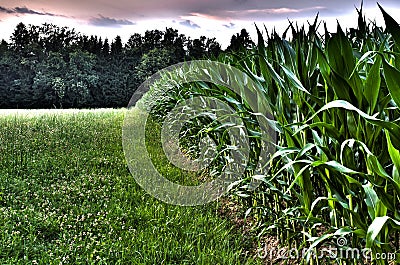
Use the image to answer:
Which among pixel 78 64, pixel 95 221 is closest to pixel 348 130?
pixel 95 221

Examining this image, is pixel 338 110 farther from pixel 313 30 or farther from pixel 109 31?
pixel 109 31

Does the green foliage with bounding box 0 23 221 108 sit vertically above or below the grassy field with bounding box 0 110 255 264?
above

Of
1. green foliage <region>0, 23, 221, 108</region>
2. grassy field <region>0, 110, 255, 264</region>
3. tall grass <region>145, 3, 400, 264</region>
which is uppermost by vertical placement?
green foliage <region>0, 23, 221, 108</region>

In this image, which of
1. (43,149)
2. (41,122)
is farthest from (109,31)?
(43,149)

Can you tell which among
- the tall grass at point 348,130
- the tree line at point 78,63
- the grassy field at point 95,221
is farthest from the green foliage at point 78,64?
the tall grass at point 348,130

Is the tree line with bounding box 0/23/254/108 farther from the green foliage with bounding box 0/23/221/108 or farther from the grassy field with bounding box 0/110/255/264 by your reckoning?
the grassy field with bounding box 0/110/255/264

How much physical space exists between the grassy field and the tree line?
22.0 m

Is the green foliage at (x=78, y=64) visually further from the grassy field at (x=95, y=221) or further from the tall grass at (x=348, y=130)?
the tall grass at (x=348, y=130)

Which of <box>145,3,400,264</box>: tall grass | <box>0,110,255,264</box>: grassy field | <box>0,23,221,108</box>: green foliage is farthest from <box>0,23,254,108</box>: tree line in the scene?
<box>145,3,400,264</box>: tall grass

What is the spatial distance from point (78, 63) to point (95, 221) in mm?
28537

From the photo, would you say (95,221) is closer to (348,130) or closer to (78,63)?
(348,130)

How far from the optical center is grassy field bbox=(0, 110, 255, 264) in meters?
2.45

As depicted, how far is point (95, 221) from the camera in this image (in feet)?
10.0

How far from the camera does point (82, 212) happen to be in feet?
10.8
